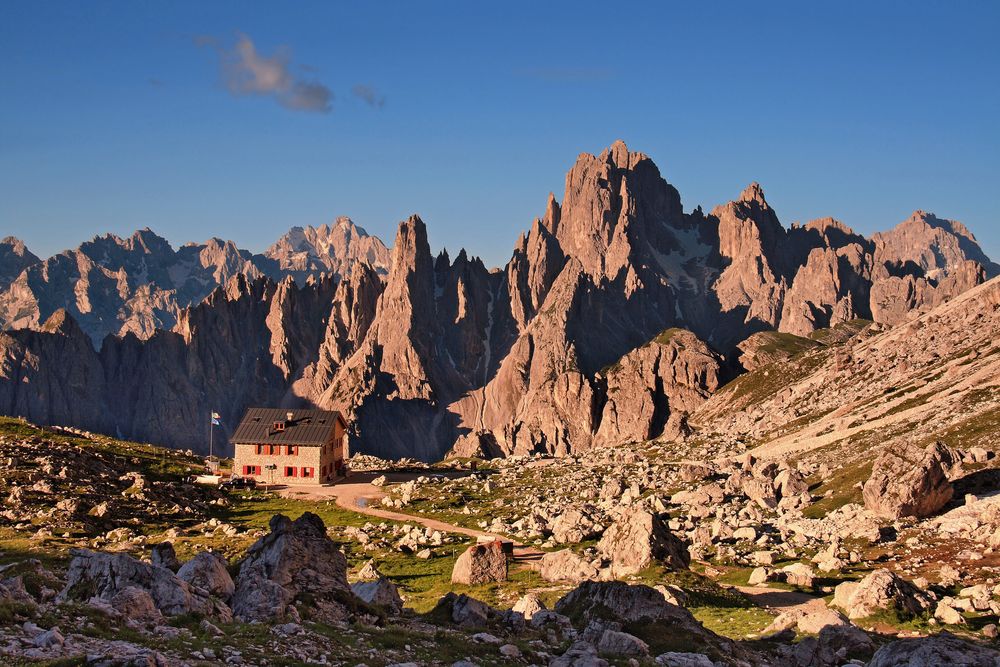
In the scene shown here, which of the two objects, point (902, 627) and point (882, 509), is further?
point (882, 509)

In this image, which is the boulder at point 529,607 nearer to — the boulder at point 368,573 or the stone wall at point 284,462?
the boulder at point 368,573

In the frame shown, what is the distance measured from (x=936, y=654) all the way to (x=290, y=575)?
82.5ft

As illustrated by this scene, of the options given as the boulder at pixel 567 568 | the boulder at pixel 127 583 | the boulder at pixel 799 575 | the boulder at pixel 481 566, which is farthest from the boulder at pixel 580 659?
the boulder at pixel 799 575

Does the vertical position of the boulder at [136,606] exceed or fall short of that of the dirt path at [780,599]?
it exceeds it

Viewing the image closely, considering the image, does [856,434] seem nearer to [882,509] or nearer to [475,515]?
[882,509]

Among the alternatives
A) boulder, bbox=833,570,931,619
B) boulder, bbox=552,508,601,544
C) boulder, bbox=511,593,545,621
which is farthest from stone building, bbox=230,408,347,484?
boulder, bbox=833,570,931,619

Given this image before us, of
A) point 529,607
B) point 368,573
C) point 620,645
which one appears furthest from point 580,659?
point 368,573

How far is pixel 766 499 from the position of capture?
261 ft

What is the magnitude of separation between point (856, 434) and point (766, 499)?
2910cm

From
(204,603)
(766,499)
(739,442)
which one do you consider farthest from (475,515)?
(739,442)

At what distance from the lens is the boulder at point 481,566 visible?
2222 inches

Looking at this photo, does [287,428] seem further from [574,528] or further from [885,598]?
[885,598]

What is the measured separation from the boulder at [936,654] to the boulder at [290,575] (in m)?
20.5

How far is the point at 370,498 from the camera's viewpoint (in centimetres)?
9394
